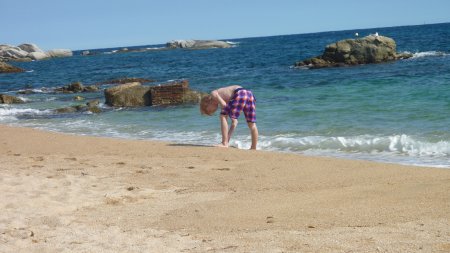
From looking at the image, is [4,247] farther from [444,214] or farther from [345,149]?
[345,149]

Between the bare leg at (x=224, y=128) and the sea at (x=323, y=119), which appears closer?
the bare leg at (x=224, y=128)

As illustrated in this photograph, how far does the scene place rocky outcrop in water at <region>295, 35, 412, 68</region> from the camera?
1234 inches

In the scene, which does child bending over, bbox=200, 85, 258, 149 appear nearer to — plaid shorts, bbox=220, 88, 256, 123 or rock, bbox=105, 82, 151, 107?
plaid shorts, bbox=220, 88, 256, 123

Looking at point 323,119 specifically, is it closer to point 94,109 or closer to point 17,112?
point 94,109

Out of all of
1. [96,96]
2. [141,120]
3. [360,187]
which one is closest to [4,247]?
[360,187]

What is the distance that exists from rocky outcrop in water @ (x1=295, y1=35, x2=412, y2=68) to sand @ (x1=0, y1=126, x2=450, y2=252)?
23476 millimetres

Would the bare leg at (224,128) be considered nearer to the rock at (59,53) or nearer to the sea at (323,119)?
the sea at (323,119)

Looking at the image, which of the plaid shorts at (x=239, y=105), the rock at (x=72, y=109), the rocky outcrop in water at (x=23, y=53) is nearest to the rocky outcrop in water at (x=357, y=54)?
the rock at (x=72, y=109)

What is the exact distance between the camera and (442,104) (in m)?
13.9

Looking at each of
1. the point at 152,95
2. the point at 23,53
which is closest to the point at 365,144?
the point at 152,95

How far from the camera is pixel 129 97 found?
19219 millimetres

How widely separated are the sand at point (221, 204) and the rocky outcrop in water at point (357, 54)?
23476 mm

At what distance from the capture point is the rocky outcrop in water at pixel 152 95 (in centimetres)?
1864

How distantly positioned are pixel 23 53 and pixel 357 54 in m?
69.6
